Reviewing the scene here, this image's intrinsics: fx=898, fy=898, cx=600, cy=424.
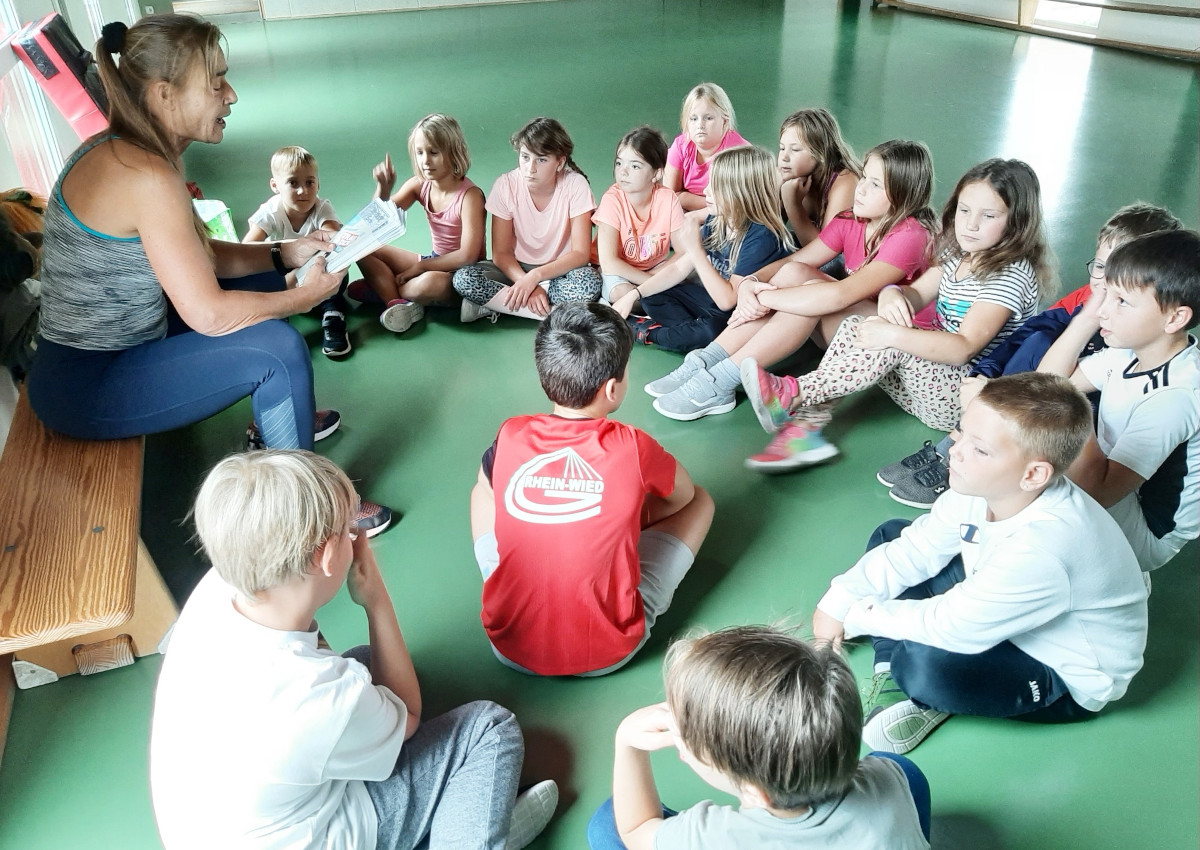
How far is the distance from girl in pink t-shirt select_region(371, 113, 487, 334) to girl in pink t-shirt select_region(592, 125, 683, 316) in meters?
0.54

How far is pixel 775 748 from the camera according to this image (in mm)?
1060

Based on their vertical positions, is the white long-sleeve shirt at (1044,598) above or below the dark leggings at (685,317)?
above

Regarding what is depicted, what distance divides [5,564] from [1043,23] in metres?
10.6

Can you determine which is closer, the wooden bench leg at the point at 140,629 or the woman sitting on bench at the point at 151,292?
the wooden bench leg at the point at 140,629

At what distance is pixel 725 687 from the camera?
1.09m

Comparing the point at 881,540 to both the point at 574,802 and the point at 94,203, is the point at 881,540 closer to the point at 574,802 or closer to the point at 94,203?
the point at 574,802

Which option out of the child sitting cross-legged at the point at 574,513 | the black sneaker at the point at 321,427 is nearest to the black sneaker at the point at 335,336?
the black sneaker at the point at 321,427

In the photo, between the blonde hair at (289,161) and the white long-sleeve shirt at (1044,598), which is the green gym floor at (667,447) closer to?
the white long-sleeve shirt at (1044,598)

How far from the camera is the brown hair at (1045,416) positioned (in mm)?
1605

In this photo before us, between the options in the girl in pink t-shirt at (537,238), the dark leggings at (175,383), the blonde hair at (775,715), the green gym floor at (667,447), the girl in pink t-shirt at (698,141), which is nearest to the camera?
the blonde hair at (775,715)

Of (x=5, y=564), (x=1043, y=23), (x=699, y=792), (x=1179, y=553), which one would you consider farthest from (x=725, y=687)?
(x=1043, y=23)

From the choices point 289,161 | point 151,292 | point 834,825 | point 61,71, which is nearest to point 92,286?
point 151,292

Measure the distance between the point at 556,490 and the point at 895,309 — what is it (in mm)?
1396

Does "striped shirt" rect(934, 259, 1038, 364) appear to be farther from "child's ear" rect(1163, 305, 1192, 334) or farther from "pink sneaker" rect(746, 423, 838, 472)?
"child's ear" rect(1163, 305, 1192, 334)
